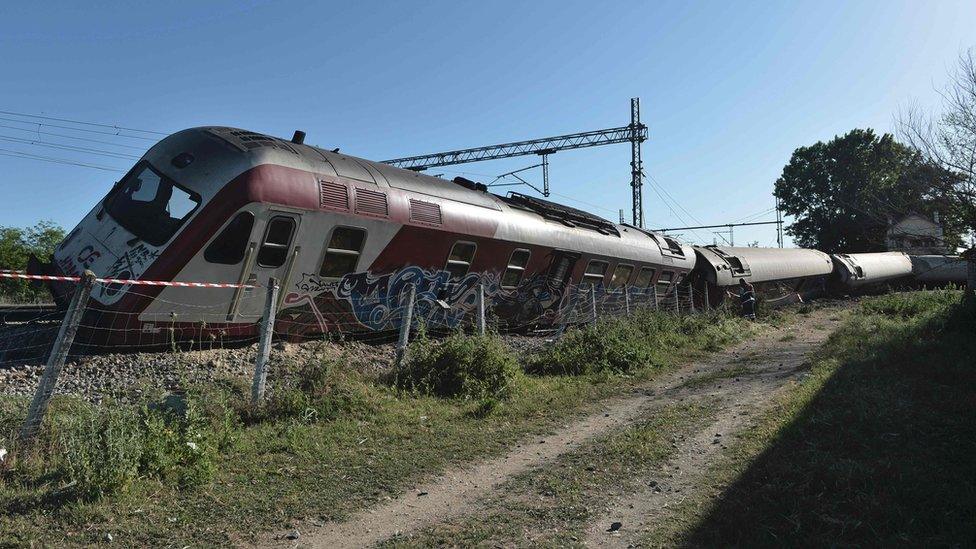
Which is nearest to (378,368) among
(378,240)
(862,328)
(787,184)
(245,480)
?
Answer: (378,240)

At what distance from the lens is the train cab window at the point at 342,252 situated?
8.63 meters

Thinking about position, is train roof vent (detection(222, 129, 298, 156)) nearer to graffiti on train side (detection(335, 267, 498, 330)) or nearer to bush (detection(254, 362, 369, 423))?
graffiti on train side (detection(335, 267, 498, 330))

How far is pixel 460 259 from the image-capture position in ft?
35.0

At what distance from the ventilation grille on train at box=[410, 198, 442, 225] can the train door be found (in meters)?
2.15

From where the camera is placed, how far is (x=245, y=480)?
468 cm

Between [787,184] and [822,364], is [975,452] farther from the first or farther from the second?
[787,184]

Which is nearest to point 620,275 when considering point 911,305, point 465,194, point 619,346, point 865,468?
point 619,346

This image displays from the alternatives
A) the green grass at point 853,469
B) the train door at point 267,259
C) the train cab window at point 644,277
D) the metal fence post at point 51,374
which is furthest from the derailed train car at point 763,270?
the metal fence post at point 51,374

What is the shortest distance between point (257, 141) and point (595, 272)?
8539 millimetres

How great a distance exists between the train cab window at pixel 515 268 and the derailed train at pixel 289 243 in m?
0.03

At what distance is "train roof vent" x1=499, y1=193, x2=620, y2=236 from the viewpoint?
13.5m

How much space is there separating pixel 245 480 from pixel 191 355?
10.2ft

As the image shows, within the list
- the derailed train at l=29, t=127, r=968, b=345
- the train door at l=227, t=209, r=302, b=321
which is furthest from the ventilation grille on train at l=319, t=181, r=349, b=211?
the train door at l=227, t=209, r=302, b=321

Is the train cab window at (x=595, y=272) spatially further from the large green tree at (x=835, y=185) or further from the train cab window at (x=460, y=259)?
the large green tree at (x=835, y=185)
